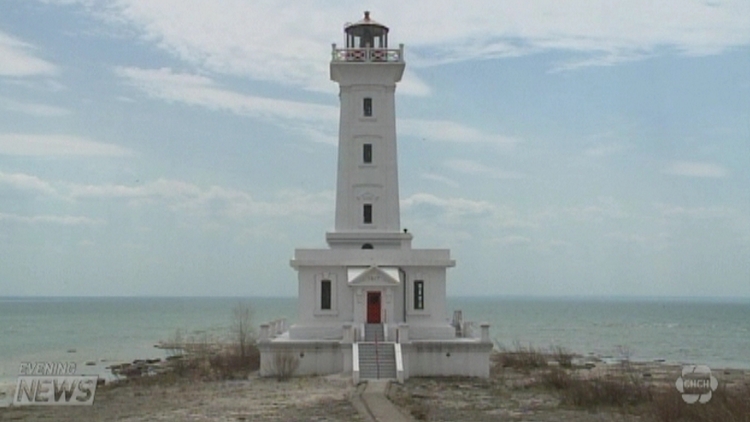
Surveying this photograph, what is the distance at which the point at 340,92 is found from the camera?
104ft

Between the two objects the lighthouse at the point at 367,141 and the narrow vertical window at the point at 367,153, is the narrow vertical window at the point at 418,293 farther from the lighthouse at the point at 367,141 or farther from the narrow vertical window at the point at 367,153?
the narrow vertical window at the point at 367,153

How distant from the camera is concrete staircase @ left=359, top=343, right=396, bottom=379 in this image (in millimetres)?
25828

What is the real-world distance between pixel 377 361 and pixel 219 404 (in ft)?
19.7

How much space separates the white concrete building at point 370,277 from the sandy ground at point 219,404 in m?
1.52

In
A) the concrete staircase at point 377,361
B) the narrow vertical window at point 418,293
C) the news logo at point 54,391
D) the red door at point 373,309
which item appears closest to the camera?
the news logo at point 54,391

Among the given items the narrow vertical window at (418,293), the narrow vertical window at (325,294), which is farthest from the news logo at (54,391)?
the narrow vertical window at (418,293)

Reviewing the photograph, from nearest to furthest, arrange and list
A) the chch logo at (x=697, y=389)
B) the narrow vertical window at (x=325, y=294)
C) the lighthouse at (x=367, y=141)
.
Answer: the chch logo at (x=697, y=389), the narrow vertical window at (x=325, y=294), the lighthouse at (x=367, y=141)

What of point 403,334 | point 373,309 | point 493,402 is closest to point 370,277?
point 373,309

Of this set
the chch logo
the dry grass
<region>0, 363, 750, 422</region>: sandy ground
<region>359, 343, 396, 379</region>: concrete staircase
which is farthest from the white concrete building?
the chch logo

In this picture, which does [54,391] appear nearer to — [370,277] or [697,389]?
[370,277]

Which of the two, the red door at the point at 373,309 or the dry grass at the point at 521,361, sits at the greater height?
the red door at the point at 373,309

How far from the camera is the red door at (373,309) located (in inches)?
1139

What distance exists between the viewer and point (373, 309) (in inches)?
1141

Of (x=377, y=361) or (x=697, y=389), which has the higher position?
(x=377, y=361)
